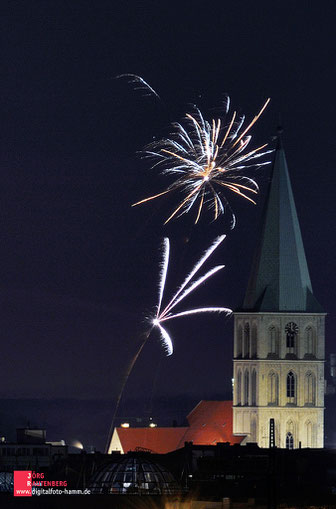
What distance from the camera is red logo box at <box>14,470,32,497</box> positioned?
440ft

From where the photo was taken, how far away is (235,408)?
19788cm

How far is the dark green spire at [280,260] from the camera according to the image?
193500mm

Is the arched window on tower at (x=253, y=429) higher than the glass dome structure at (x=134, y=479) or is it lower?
higher

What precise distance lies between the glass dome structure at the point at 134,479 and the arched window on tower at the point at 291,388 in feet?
211

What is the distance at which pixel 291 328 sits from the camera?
197 metres

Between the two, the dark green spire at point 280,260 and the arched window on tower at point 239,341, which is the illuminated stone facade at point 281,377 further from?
the dark green spire at point 280,260

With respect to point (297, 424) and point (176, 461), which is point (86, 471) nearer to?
point (176, 461)

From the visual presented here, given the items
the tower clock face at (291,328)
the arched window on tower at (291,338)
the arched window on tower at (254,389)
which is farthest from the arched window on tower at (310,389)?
the arched window on tower at (254,389)

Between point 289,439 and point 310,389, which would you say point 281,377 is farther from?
point 289,439

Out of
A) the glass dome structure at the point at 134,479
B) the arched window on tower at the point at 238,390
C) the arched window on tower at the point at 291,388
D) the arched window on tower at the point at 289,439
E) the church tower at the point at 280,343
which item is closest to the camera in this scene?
the glass dome structure at the point at 134,479

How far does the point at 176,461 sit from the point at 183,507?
4697 centimetres

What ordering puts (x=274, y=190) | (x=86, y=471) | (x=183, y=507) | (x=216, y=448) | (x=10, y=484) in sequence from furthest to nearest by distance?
(x=274, y=190) → (x=216, y=448) → (x=86, y=471) → (x=10, y=484) → (x=183, y=507)

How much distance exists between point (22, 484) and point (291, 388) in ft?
196

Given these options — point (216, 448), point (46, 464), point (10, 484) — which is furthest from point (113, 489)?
point (46, 464)
